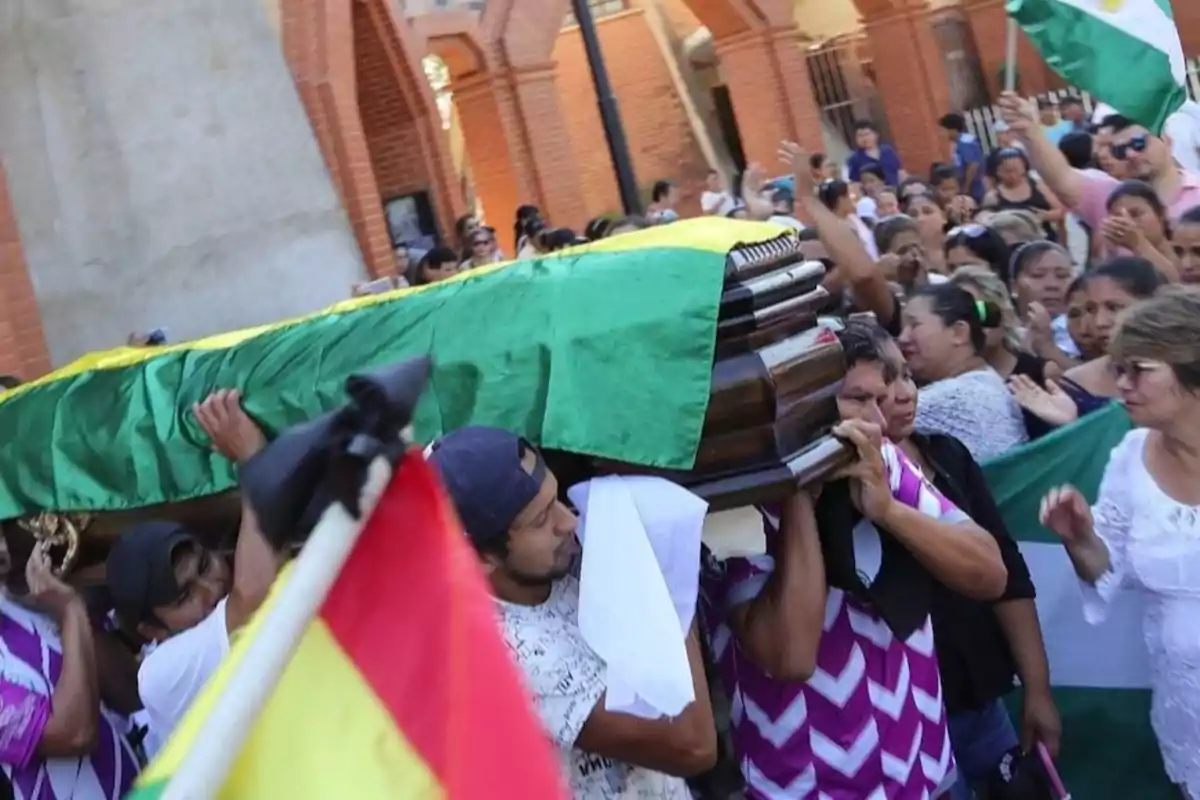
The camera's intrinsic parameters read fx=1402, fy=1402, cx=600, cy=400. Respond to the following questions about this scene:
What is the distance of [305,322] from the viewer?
115 inches

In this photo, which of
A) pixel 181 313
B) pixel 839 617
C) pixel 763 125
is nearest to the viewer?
pixel 839 617

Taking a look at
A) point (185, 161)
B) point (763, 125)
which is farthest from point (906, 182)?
point (763, 125)

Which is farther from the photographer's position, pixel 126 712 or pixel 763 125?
pixel 763 125

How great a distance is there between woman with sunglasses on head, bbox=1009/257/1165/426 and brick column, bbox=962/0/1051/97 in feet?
59.1

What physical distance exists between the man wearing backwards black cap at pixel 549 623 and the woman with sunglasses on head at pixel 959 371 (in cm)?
162

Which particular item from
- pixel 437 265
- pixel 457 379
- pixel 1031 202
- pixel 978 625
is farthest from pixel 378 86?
pixel 457 379

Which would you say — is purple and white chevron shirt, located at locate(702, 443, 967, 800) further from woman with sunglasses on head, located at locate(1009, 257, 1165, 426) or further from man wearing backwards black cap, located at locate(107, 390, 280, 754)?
woman with sunglasses on head, located at locate(1009, 257, 1165, 426)

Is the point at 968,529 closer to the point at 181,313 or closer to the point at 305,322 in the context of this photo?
the point at 305,322

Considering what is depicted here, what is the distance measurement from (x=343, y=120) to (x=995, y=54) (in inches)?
549

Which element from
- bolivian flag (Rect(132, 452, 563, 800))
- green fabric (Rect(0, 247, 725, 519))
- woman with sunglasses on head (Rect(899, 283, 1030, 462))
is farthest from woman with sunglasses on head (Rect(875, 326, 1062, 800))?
bolivian flag (Rect(132, 452, 563, 800))

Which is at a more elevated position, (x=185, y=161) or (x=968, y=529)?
(x=185, y=161)

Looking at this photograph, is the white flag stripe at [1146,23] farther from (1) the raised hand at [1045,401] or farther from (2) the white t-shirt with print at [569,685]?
(2) the white t-shirt with print at [569,685]

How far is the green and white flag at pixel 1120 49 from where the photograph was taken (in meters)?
5.69

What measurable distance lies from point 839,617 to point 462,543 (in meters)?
1.31
